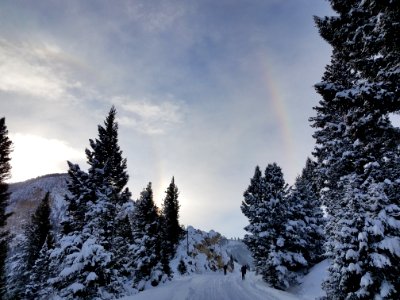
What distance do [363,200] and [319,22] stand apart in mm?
8277

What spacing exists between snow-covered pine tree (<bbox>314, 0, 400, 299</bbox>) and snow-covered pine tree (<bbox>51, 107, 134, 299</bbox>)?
13359 millimetres

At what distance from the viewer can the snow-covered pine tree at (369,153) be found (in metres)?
9.69

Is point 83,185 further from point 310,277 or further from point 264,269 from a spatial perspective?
point 310,277

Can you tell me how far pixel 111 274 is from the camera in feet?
63.8

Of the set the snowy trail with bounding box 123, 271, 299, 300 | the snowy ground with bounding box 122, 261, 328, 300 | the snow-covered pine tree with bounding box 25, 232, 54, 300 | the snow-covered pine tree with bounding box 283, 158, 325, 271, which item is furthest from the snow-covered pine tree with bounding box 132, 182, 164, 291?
the snow-covered pine tree with bounding box 283, 158, 325, 271

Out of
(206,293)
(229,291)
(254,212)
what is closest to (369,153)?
(206,293)

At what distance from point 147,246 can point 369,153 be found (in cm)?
Result: 2565

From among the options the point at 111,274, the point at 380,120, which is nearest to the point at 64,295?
the point at 111,274

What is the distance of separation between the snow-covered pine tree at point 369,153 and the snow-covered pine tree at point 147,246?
2126 centimetres

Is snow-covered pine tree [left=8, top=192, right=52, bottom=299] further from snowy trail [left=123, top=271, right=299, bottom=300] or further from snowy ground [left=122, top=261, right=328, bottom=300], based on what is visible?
snowy trail [left=123, top=271, right=299, bottom=300]

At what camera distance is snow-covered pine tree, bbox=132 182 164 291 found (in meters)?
32.5

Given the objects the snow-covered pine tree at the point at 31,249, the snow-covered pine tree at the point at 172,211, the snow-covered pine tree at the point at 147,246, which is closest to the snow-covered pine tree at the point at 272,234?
the snow-covered pine tree at the point at 147,246

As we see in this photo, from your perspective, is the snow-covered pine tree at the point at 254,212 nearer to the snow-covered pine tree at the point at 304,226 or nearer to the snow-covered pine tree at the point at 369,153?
the snow-covered pine tree at the point at 304,226

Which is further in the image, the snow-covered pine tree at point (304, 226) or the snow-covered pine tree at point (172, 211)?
the snow-covered pine tree at point (172, 211)
